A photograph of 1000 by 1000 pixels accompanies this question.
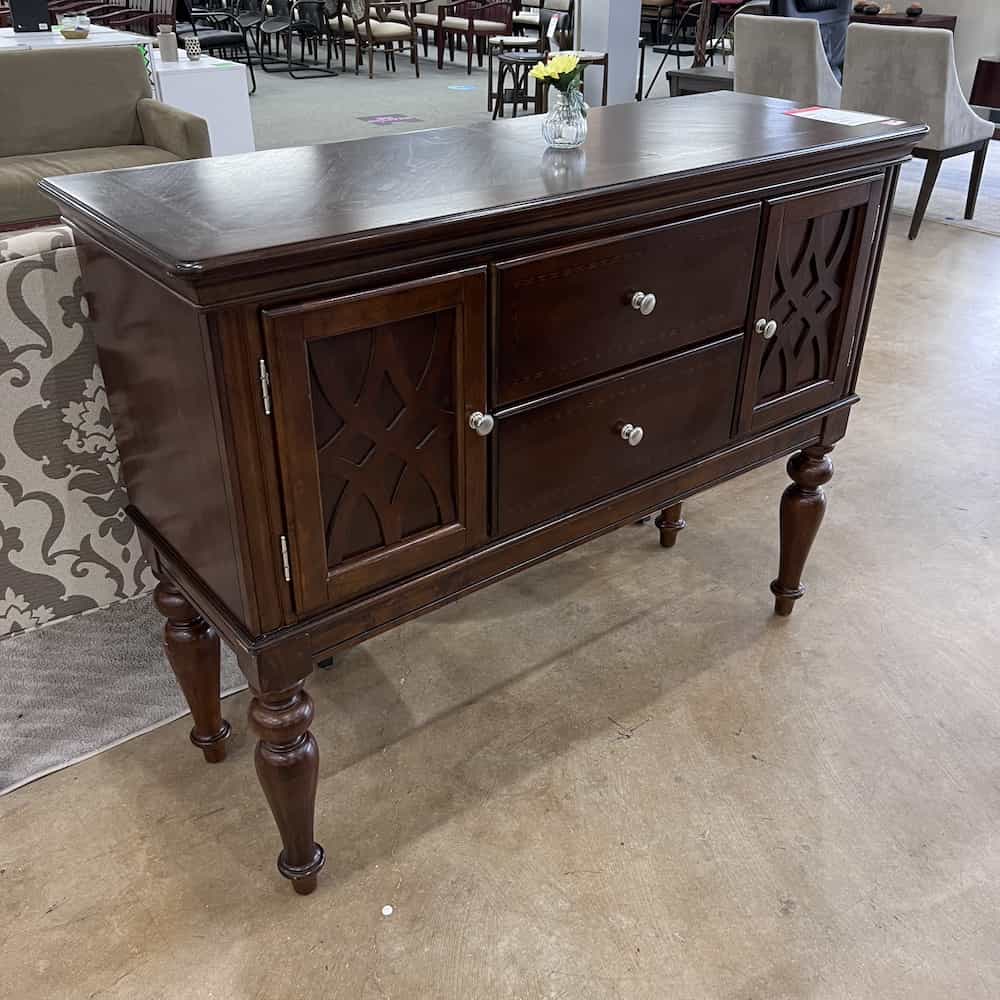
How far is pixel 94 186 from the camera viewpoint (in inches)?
49.2

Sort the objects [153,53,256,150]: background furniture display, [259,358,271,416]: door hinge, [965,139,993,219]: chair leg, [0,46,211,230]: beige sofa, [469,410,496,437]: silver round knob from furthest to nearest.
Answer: [965,139,993,219]: chair leg < [153,53,256,150]: background furniture display < [0,46,211,230]: beige sofa < [469,410,496,437]: silver round knob < [259,358,271,416]: door hinge

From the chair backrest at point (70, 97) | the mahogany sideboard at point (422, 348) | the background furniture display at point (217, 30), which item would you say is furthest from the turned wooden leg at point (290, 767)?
the background furniture display at point (217, 30)

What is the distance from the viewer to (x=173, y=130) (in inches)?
160

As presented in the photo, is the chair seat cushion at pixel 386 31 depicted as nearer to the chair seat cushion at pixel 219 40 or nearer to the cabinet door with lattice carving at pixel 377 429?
the chair seat cushion at pixel 219 40

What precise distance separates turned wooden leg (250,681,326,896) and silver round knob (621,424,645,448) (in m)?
0.60

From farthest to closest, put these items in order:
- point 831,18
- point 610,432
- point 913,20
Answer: point 913,20 → point 831,18 → point 610,432

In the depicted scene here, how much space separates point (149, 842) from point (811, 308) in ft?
4.59

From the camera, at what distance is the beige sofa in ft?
12.8

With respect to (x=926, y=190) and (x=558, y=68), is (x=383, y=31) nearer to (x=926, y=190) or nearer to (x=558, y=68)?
(x=926, y=190)

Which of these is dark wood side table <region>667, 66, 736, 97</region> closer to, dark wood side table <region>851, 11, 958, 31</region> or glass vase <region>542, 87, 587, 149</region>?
dark wood side table <region>851, 11, 958, 31</region>

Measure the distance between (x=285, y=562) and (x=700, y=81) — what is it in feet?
18.1

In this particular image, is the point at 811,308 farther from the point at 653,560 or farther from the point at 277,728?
the point at 277,728

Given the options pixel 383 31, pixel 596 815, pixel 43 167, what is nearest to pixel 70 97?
pixel 43 167

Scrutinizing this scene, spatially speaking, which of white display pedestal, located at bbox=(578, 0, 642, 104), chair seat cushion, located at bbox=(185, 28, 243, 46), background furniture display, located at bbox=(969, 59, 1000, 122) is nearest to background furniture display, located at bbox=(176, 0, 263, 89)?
chair seat cushion, located at bbox=(185, 28, 243, 46)
